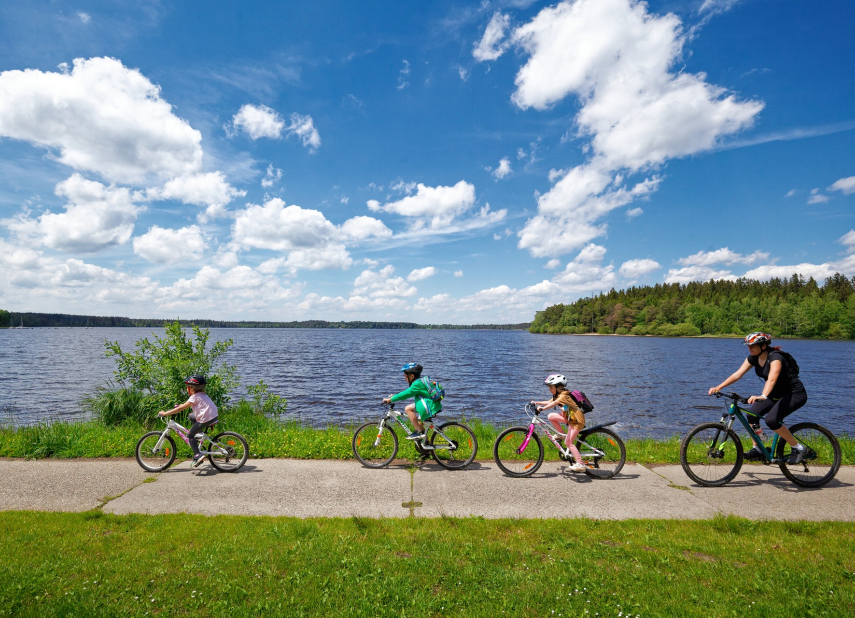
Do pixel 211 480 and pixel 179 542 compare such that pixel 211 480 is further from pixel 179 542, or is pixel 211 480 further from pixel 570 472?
pixel 570 472

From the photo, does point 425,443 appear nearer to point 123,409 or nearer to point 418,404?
point 418,404

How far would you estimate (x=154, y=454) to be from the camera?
8.39 metres

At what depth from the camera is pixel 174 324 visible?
11.6m

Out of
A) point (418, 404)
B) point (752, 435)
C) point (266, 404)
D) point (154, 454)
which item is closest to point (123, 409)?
point (266, 404)

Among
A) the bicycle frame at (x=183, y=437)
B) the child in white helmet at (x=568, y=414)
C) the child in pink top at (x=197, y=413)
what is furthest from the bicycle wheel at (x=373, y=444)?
the child in white helmet at (x=568, y=414)

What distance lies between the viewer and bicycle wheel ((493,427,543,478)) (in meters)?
7.98

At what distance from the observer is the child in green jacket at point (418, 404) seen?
8445 millimetres

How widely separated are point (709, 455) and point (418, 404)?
5340 mm

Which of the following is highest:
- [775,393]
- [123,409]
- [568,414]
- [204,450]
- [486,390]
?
[775,393]

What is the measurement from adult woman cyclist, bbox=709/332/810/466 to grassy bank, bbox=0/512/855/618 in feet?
6.85

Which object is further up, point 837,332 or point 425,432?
point 837,332

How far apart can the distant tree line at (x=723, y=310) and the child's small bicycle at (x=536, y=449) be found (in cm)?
13973

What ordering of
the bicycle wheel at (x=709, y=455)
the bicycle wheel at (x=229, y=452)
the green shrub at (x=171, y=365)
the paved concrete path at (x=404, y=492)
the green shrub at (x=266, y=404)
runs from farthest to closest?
the green shrub at (x=266, y=404) < the green shrub at (x=171, y=365) < the bicycle wheel at (x=229, y=452) < the bicycle wheel at (x=709, y=455) < the paved concrete path at (x=404, y=492)

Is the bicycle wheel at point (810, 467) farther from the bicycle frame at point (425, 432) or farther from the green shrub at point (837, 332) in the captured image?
the green shrub at point (837, 332)
